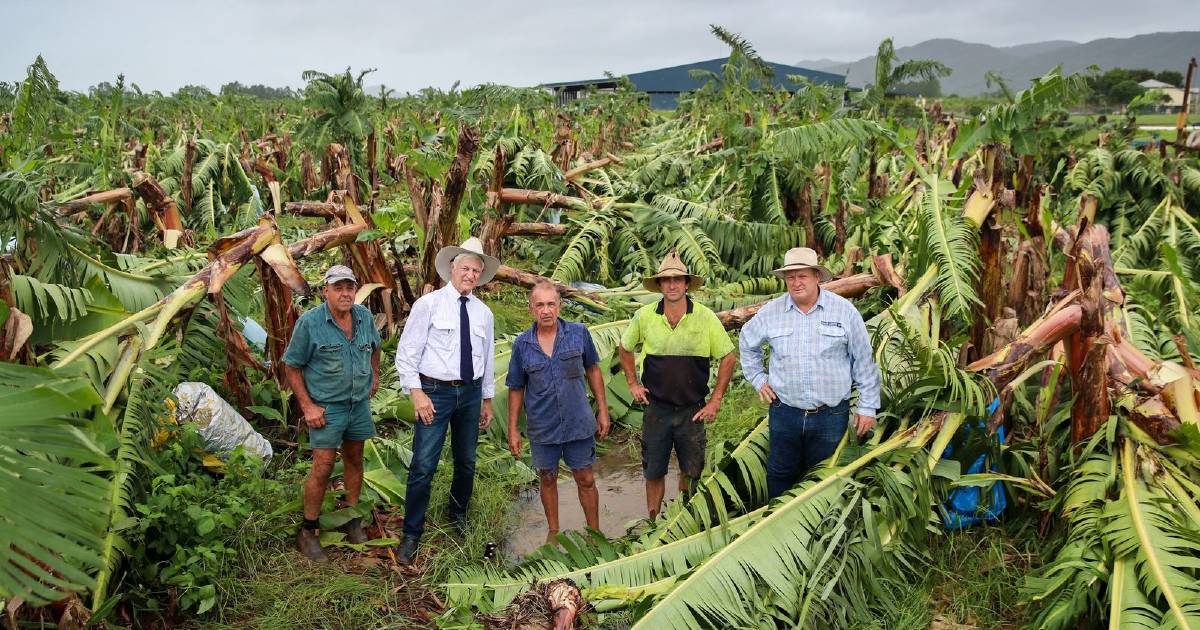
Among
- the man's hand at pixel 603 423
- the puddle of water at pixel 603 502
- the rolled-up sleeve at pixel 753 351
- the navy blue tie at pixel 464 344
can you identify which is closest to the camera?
the rolled-up sleeve at pixel 753 351

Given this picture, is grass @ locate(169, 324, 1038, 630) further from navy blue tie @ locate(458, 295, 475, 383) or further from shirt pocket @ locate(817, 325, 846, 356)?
shirt pocket @ locate(817, 325, 846, 356)

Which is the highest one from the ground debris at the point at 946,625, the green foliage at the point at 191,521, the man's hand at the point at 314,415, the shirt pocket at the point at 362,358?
the shirt pocket at the point at 362,358

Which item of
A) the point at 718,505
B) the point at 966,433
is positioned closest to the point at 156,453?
the point at 718,505

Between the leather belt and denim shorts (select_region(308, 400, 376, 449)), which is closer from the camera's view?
denim shorts (select_region(308, 400, 376, 449))

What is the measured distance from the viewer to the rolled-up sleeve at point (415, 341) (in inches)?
171

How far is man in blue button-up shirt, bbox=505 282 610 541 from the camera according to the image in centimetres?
448

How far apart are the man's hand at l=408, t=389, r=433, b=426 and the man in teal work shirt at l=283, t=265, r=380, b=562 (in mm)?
361

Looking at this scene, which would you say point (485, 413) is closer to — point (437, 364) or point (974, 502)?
point (437, 364)

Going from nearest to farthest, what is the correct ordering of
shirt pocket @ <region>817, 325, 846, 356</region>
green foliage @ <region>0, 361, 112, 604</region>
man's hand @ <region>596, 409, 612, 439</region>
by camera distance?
green foliage @ <region>0, 361, 112, 604</region>
shirt pocket @ <region>817, 325, 846, 356</region>
man's hand @ <region>596, 409, 612, 439</region>

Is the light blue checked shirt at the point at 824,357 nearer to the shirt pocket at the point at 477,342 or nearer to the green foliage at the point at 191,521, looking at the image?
the shirt pocket at the point at 477,342

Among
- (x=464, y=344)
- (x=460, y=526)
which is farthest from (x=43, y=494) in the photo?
(x=460, y=526)

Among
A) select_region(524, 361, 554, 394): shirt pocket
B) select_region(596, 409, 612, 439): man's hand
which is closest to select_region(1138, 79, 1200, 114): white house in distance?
select_region(596, 409, 612, 439): man's hand

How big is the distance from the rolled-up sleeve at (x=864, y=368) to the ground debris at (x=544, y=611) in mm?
1868

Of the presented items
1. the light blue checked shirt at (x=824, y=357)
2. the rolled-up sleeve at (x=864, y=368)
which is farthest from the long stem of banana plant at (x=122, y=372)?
the rolled-up sleeve at (x=864, y=368)
